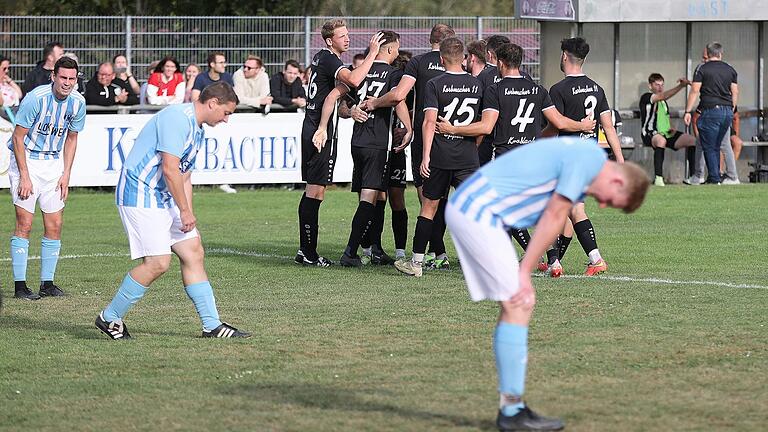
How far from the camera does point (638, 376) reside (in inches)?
299

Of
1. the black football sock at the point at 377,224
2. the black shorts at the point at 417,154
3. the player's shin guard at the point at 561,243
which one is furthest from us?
the black football sock at the point at 377,224

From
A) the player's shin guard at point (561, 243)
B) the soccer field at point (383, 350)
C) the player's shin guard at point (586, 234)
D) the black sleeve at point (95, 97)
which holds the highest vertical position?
the black sleeve at point (95, 97)

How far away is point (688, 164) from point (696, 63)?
2072 millimetres

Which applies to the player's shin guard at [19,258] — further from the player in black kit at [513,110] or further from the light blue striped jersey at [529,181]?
the light blue striped jersey at [529,181]

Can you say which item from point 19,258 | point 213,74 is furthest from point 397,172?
point 213,74

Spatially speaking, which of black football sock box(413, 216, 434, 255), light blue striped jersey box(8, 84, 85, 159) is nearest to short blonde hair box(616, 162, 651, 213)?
black football sock box(413, 216, 434, 255)

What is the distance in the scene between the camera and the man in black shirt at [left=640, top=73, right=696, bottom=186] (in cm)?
2308

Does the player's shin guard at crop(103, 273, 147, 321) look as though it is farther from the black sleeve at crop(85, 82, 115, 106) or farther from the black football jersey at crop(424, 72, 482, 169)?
the black sleeve at crop(85, 82, 115, 106)

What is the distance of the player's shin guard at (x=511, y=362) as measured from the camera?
6.26m

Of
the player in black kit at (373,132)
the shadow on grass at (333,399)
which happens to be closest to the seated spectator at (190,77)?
the player in black kit at (373,132)

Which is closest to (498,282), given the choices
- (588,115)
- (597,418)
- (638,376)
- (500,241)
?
(500,241)

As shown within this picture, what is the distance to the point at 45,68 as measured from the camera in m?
21.0

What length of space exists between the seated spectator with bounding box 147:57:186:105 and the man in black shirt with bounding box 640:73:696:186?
7.99 meters

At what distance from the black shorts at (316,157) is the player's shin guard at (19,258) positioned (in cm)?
298
